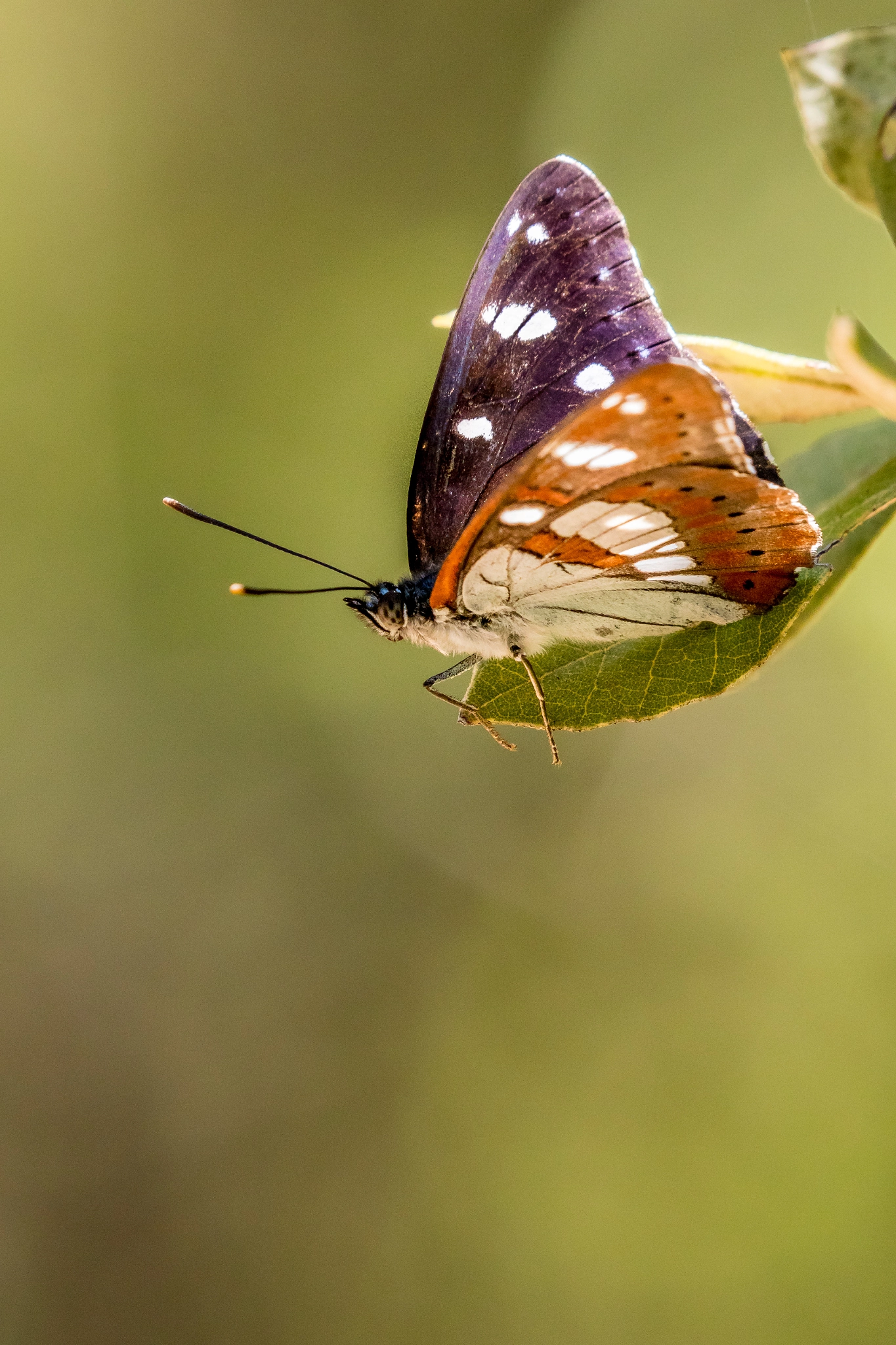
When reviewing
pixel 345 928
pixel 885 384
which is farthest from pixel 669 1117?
pixel 885 384

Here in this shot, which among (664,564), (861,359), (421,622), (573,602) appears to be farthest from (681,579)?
(861,359)

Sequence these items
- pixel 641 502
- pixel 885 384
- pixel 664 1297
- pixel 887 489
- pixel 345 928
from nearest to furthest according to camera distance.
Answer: pixel 885 384 → pixel 887 489 → pixel 641 502 → pixel 664 1297 → pixel 345 928

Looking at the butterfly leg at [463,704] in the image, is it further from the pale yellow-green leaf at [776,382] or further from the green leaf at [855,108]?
the green leaf at [855,108]

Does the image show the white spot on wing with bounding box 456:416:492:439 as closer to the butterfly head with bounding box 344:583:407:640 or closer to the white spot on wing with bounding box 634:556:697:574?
the butterfly head with bounding box 344:583:407:640

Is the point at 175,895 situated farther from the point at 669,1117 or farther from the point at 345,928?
the point at 669,1117

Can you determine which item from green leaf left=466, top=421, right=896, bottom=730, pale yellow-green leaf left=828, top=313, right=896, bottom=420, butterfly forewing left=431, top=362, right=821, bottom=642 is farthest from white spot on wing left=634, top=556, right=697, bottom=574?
pale yellow-green leaf left=828, top=313, right=896, bottom=420

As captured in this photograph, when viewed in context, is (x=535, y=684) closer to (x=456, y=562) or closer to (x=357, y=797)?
(x=456, y=562)

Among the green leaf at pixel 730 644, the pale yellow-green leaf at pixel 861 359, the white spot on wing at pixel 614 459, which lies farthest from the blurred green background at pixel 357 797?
the pale yellow-green leaf at pixel 861 359
